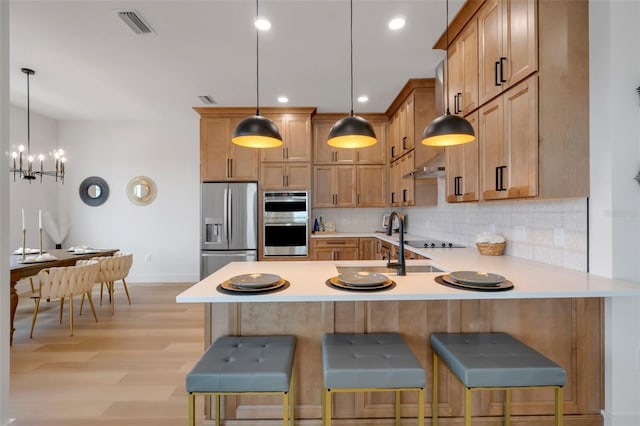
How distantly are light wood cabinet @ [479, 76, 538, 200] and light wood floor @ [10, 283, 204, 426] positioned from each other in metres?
2.48

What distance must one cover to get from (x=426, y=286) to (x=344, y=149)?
3.64 metres

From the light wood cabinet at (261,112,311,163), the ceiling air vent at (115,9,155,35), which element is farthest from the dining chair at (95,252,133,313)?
the ceiling air vent at (115,9,155,35)

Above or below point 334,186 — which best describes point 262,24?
above

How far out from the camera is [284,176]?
15.7 feet

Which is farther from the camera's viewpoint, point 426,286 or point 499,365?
point 426,286

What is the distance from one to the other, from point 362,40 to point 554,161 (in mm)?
1853

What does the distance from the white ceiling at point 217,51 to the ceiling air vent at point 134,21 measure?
0.18 ft

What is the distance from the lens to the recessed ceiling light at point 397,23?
2.55 m

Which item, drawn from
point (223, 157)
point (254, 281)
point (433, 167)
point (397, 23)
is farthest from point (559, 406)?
point (223, 157)

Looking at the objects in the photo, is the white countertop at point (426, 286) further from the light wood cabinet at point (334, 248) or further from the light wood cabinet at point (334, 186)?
the light wood cabinet at point (334, 186)

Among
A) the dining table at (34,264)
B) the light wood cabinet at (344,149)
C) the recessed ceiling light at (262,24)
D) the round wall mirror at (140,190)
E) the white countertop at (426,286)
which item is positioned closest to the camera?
the white countertop at (426,286)

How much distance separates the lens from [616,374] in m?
1.78

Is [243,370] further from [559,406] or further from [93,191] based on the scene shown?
[93,191]

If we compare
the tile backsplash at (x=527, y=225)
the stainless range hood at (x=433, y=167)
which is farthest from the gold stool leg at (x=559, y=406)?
the stainless range hood at (x=433, y=167)
